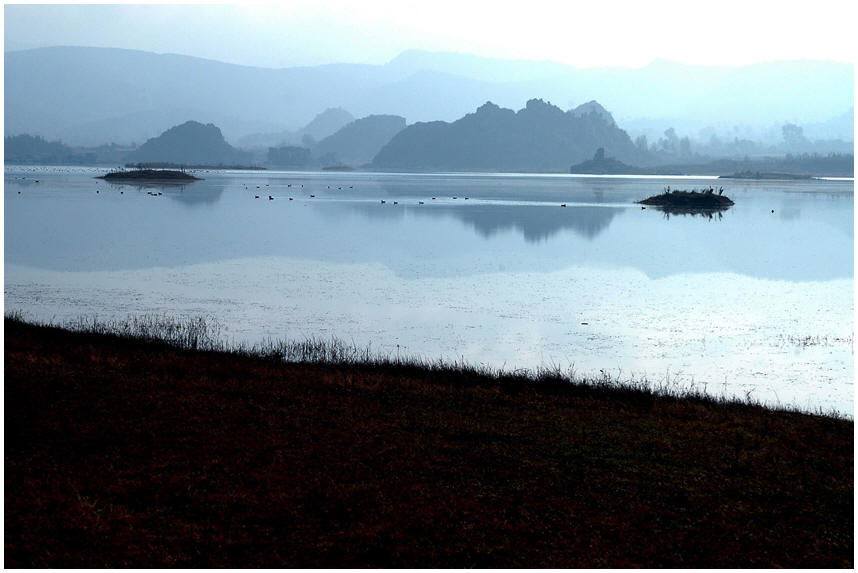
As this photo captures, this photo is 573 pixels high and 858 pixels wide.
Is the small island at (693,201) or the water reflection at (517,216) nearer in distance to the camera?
the water reflection at (517,216)

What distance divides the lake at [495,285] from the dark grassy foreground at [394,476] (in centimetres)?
689

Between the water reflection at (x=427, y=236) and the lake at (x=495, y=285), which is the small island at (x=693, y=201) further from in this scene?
the lake at (x=495, y=285)

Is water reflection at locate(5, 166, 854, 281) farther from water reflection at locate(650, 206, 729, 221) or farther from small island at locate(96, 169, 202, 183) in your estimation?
small island at locate(96, 169, 202, 183)

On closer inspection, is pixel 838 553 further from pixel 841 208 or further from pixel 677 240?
pixel 841 208

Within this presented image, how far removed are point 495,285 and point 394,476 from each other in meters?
29.2

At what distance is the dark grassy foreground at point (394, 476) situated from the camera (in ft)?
33.0

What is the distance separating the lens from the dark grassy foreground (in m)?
10.0

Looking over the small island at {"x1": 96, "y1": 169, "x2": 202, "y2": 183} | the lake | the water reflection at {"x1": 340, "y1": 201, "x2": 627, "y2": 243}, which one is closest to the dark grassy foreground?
the lake

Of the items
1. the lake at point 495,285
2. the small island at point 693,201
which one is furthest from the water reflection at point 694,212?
the lake at point 495,285

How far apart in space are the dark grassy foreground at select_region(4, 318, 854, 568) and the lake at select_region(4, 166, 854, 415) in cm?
689

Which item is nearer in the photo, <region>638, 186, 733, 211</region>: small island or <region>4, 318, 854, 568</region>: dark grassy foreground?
<region>4, 318, 854, 568</region>: dark grassy foreground

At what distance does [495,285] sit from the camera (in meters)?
41.2

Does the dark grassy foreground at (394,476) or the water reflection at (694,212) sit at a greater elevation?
the dark grassy foreground at (394,476)

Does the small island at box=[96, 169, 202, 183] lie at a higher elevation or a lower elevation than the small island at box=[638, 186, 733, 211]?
higher
